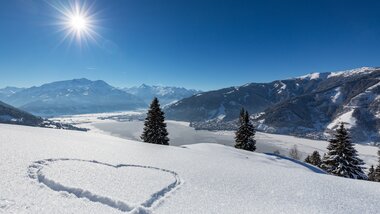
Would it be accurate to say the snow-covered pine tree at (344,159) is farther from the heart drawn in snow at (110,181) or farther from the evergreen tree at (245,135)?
the heart drawn in snow at (110,181)

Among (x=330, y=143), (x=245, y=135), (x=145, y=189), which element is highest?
(x=245, y=135)

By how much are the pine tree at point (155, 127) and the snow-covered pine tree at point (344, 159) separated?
93.3 ft

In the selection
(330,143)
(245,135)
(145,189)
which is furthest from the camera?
(245,135)

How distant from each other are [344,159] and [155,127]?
1265 inches

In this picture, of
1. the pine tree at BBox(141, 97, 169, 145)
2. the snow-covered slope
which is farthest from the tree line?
the snow-covered slope

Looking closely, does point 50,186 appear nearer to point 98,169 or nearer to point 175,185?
point 98,169

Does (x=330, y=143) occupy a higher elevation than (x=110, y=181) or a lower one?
higher

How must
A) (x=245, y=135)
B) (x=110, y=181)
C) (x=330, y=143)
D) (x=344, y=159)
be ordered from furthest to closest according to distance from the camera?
(x=245, y=135) → (x=330, y=143) → (x=344, y=159) → (x=110, y=181)

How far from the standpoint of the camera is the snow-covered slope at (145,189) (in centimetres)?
640

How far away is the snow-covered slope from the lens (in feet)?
21.0

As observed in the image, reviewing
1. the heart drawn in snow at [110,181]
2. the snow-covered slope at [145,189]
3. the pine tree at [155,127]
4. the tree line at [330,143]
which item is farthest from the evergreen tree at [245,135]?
the heart drawn in snow at [110,181]

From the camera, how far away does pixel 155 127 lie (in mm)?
45781

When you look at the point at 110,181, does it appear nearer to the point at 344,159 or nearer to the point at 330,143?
the point at 344,159

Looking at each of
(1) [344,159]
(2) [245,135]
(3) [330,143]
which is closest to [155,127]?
(2) [245,135]
